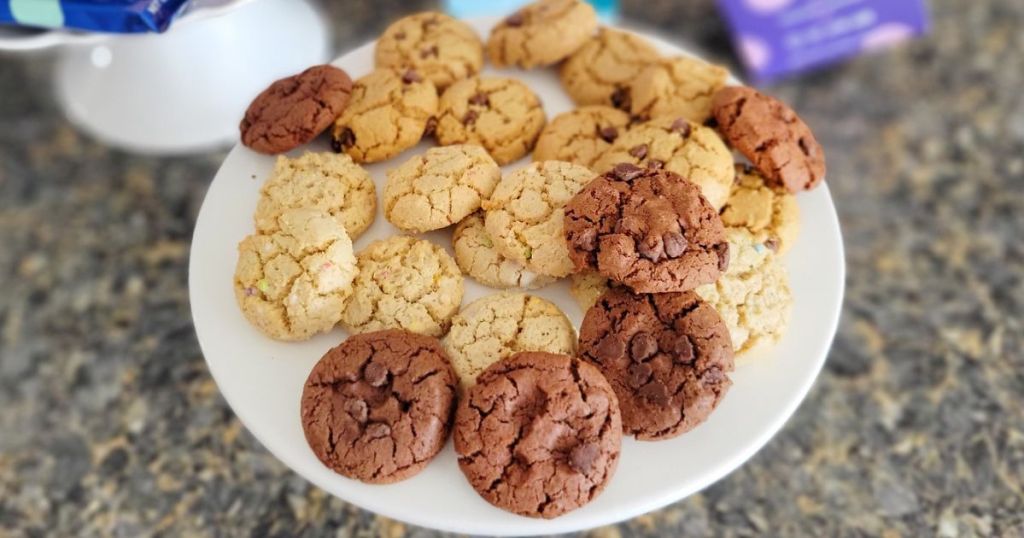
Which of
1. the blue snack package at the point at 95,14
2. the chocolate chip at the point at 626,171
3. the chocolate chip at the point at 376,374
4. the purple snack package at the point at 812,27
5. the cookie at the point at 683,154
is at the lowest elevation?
the purple snack package at the point at 812,27

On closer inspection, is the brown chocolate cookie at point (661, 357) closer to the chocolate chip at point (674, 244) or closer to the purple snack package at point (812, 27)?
the chocolate chip at point (674, 244)

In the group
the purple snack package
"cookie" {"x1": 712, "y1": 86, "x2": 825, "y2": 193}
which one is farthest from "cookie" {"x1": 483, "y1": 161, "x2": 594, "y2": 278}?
the purple snack package

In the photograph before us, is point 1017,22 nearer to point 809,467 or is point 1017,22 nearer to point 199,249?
point 809,467

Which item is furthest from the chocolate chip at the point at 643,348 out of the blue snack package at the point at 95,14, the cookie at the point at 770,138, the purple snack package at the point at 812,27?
the purple snack package at the point at 812,27

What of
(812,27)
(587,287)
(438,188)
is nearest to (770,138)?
(587,287)

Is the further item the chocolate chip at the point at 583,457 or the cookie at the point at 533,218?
the cookie at the point at 533,218

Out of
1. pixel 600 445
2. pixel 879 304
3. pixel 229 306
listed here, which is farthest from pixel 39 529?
pixel 879 304

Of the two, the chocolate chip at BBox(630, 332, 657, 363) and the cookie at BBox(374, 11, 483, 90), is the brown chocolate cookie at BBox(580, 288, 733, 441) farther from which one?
the cookie at BBox(374, 11, 483, 90)
